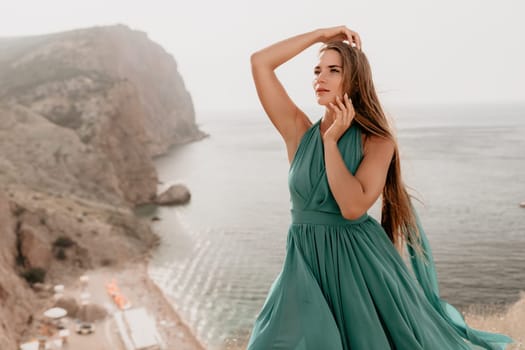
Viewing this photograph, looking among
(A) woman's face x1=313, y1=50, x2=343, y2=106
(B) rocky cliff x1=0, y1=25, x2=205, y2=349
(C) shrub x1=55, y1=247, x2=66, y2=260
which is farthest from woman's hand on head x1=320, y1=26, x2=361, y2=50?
(C) shrub x1=55, y1=247, x2=66, y2=260

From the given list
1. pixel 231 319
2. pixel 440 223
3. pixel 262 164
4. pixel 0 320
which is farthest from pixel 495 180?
pixel 0 320

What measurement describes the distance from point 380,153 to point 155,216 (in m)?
36.3

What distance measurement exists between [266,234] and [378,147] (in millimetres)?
32749

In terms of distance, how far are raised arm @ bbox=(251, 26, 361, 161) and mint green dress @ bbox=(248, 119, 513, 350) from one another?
0.16 metres

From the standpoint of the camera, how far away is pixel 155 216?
38.0 m

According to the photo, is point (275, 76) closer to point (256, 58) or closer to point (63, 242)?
point (256, 58)

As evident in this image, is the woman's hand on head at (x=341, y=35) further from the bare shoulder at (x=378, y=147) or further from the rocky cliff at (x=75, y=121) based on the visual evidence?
the rocky cliff at (x=75, y=121)

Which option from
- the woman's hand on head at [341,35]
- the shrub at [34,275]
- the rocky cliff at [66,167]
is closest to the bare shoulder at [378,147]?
the woman's hand on head at [341,35]

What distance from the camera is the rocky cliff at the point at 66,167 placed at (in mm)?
23641

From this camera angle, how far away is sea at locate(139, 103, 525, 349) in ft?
78.2

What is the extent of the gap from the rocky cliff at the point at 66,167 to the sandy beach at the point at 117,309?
850 millimetres

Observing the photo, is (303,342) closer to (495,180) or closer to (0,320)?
(0,320)

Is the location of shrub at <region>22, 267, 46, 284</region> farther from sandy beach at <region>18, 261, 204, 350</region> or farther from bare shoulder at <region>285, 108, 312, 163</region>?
bare shoulder at <region>285, 108, 312, 163</region>

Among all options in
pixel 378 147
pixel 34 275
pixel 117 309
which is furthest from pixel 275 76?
pixel 34 275
